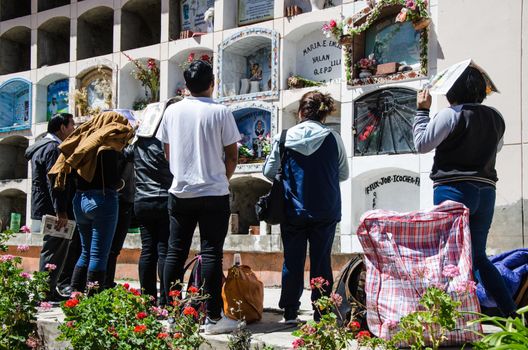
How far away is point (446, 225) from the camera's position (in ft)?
9.73

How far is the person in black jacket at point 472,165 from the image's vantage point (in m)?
3.09

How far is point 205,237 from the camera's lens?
331 centimetres

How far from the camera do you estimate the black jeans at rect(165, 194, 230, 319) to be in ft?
10.6

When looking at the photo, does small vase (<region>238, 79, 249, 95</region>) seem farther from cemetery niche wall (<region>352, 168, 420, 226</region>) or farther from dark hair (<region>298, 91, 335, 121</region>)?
dark hair (<region>298, 91, 335, 121</region>)

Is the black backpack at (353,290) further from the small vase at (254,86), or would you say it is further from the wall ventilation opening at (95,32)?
the wall ventilation opening at (95,32)

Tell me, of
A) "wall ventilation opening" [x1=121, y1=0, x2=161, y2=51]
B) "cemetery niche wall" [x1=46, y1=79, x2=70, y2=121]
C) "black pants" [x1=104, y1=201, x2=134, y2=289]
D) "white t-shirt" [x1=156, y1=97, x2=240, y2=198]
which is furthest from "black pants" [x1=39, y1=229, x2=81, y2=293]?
"cemetery niche wall" [x1=46, y1=79, x2=70, y2=121]

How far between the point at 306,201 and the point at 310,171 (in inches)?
6.6

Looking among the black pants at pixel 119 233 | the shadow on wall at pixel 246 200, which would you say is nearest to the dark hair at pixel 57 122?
the black pants at pixel 119 233

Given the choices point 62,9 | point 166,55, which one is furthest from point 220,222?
point 62,9

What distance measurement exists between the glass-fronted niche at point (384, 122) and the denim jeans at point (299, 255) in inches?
180

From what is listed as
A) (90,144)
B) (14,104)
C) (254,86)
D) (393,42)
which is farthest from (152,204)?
(14,104)

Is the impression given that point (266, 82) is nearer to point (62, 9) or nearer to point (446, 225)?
point (62, 9)

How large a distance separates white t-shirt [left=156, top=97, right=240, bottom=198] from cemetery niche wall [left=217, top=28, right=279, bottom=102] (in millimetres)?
6340

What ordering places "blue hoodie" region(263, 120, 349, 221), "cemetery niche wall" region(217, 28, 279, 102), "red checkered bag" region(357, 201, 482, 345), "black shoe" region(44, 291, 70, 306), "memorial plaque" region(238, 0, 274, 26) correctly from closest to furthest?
"red checkered bag" region(357, 201, 482, 345)
"blue hoodie" region(263, 120, 349, 221)
"black shoe" region(44, 291, 70, 306)
"cemetery niche wall" region(217, 28, 279, 102)
"memorial plaque" region(238, 0, 274, 26)
